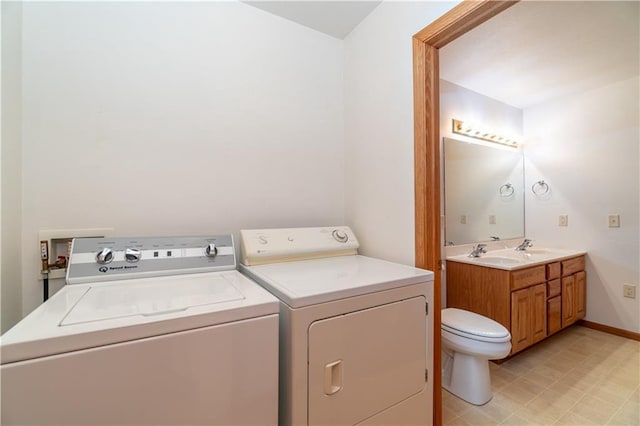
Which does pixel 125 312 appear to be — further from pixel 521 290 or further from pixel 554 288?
pixel 554 288

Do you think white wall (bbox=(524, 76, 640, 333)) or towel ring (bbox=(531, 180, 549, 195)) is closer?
white wall (bbox=(524, 76, 640, 333))

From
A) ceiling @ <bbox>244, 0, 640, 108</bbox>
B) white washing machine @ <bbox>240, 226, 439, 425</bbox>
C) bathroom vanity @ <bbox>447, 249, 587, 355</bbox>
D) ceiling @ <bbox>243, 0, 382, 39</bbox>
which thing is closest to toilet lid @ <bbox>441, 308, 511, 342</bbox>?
bathroom vanity @ <bbox>447, 249, 587, 355</bbox>

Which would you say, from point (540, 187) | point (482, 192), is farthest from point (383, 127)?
point (540, 187)

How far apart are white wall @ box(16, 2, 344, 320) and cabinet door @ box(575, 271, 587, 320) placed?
2.77 m

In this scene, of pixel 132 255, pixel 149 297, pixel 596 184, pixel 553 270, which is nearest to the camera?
pixel 149 297

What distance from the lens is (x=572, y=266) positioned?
272 centimetres

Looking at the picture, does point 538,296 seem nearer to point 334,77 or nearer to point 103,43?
point 334,77

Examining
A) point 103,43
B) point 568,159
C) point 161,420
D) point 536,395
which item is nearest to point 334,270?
point 161,420

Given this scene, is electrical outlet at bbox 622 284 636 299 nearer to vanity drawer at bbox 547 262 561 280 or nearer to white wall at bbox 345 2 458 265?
vanity drawer at bbox 547 262 561 280

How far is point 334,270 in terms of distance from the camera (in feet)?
4.35

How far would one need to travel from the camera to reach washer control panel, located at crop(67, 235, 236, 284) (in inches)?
44.9

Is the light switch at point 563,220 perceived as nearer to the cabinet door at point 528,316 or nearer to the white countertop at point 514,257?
the white countertop at point 514,257

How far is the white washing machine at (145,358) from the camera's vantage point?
62 cm

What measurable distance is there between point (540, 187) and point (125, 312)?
4.06 metres
